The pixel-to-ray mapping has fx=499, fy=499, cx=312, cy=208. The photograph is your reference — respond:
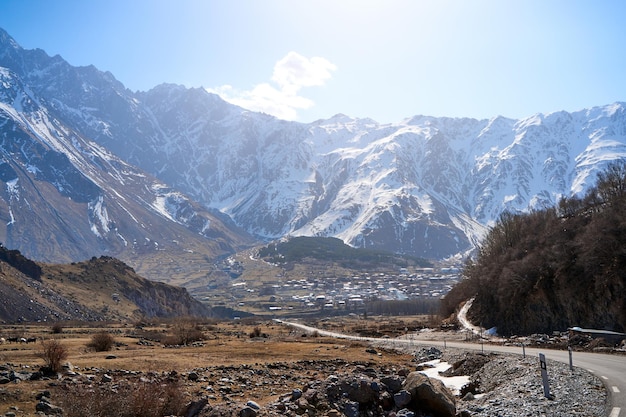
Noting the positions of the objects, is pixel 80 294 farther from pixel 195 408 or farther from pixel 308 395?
pixel 308 395

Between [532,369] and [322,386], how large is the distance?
13.3 m

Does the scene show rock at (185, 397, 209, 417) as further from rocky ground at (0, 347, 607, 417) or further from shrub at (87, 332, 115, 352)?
shrub at (87, 332, 115, 352)

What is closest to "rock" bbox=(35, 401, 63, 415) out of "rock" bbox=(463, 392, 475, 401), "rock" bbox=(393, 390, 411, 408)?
"rock" bbox=(393, 390, 411, 408)

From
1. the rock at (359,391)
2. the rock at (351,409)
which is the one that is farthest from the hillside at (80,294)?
the rock at (351,409)

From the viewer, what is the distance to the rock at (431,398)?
833 inches

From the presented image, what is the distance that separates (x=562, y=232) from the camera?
7194 cm

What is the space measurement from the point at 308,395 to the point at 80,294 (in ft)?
447

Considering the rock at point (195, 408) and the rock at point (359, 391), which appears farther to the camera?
the rock at point (359, 391)

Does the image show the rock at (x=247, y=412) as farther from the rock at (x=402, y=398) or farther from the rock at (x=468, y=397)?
the rock at (x=468, y=397)

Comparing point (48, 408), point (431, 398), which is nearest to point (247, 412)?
point (431, 398)

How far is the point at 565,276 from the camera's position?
6278cm

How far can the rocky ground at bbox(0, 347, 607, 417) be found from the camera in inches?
744

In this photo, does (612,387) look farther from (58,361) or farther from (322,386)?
(58,361)

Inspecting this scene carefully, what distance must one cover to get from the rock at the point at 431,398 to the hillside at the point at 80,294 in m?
104
